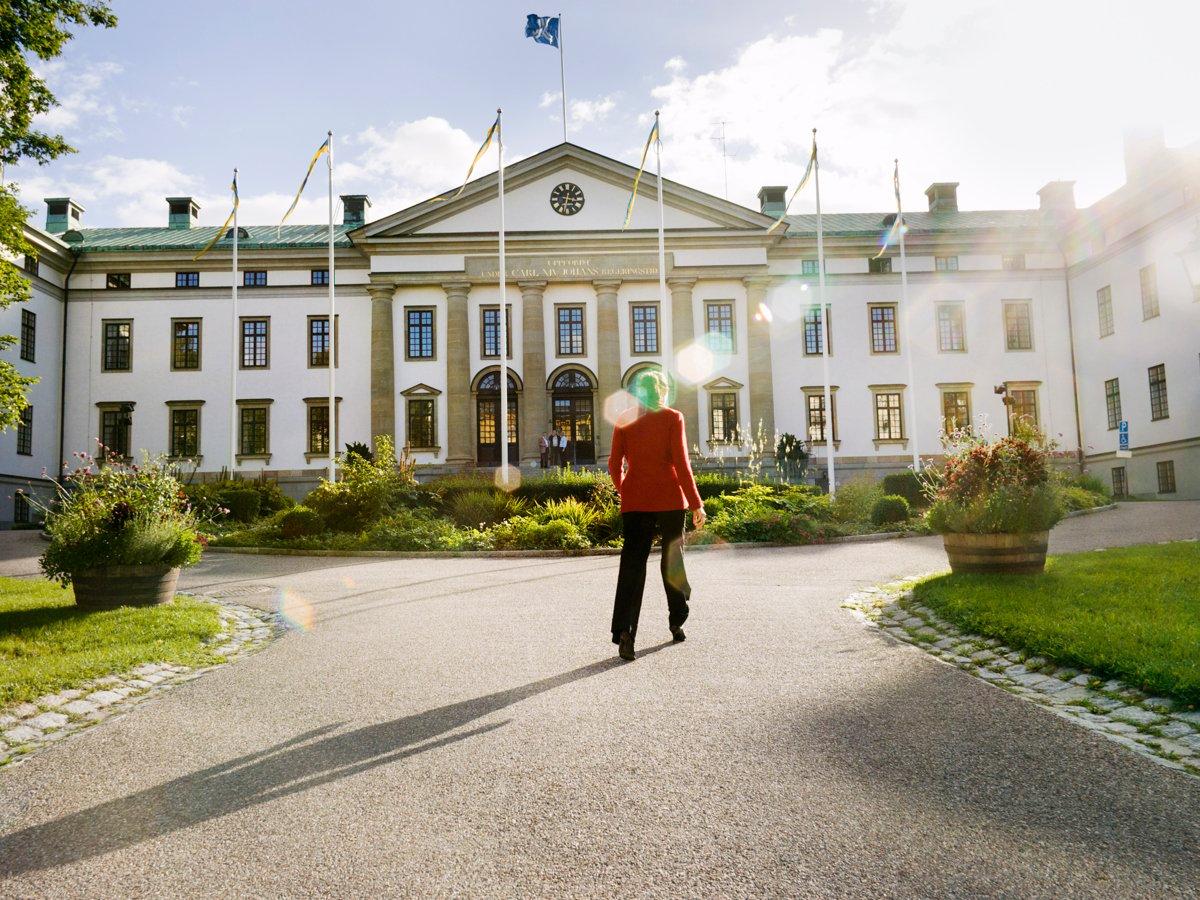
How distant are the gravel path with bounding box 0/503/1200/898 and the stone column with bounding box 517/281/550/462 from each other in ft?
95.1

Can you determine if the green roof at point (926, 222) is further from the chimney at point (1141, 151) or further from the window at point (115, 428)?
the window at point (115, 428)

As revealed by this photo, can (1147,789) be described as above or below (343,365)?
below

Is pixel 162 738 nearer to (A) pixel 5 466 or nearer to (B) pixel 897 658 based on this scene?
(B) pixel 897 658

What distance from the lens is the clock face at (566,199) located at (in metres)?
37.2

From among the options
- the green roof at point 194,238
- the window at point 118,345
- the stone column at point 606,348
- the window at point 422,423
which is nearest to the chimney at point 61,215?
the green roof at point 194,238

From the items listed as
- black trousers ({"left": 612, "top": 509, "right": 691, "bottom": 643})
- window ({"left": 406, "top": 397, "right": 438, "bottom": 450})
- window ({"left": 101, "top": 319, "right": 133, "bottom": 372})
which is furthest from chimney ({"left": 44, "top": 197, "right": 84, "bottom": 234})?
black trousers ({"left": 612, "top": 509, "right": 691, "bottom": 643})

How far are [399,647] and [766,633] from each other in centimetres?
330

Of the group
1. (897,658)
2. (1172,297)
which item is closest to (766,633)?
(897,658)

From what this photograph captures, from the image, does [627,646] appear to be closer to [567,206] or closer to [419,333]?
[419,333]

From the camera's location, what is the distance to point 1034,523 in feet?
30.1

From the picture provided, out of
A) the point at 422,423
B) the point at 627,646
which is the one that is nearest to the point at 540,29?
the point at 422,423

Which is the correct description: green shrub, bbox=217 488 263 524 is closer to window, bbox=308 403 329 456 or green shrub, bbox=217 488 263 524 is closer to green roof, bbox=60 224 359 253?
window, bbox=308 403 329 456

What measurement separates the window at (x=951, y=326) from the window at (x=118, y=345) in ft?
119

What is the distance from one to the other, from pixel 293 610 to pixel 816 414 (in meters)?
31.1
